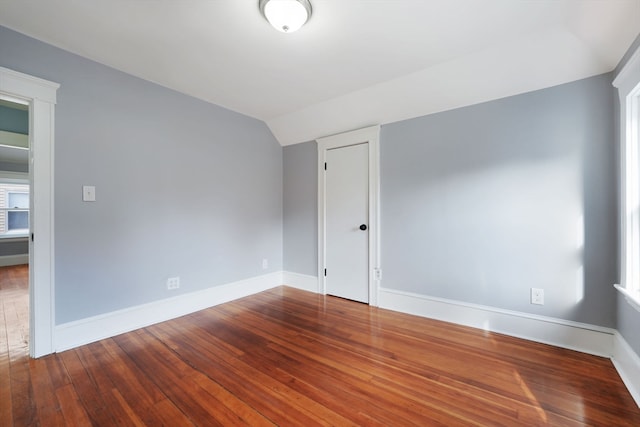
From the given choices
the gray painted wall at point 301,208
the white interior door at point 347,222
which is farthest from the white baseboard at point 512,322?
the gray painted wall at point 301,208

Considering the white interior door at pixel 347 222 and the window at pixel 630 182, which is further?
the white interior door at pixel 347 222

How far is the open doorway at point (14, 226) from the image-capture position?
2303 mm

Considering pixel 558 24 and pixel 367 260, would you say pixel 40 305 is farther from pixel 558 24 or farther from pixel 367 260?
pixel 558 24

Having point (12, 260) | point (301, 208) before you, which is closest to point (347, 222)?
point (301, 208)

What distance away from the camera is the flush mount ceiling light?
1.49m

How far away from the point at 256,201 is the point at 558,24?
328 cm

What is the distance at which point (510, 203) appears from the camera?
2205 millimetres

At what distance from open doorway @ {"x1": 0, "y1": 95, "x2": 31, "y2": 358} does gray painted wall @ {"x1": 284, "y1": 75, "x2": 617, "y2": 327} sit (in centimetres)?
327

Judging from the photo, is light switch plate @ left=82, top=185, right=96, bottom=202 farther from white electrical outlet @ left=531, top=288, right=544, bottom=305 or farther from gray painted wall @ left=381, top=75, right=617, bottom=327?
white electrical outlet @ left=531, top=288, right=544, bottom=305

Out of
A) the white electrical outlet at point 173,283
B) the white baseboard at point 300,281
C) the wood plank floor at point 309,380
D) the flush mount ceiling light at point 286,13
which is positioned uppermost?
the flush mount ceiling light at point 286,13

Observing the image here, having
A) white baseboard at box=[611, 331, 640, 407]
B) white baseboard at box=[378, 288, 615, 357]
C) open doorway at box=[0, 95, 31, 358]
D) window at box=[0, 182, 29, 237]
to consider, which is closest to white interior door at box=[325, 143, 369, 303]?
white baseboard at box=[378, 288, 615, 357]

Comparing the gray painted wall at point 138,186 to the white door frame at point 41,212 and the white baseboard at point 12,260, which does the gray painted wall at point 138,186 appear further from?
the white baseboard at point 12,260

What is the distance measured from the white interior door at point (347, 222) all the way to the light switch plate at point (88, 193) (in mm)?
2390

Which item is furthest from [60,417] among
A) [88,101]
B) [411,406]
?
[88,101]
